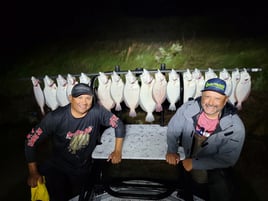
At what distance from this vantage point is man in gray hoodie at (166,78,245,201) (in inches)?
70.5

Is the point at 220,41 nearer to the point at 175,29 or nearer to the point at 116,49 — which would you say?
the point at 175,29

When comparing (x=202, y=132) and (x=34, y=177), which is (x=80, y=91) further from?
(x=202, y=132)

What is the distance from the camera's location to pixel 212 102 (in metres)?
1.79

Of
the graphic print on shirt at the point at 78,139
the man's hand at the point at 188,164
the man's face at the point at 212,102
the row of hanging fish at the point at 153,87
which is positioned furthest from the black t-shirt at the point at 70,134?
the man's face at the point at 212,102

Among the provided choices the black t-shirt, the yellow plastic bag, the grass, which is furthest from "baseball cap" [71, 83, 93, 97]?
the grass

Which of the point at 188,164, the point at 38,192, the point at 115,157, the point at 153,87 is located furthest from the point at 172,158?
the point at 38,192

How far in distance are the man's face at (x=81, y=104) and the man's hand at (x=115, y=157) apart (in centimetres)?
45

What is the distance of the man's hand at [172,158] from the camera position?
184cm

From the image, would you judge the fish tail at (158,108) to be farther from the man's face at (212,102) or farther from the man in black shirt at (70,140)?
the man's face at (212,102)

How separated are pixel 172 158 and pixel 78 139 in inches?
33.8

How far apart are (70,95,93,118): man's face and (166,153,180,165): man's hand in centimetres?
81

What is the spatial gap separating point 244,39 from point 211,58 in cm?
56

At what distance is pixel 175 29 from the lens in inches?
142

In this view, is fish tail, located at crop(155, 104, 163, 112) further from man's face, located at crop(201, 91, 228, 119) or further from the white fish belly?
man's face, located at crop(201, 91, 228, 119)
